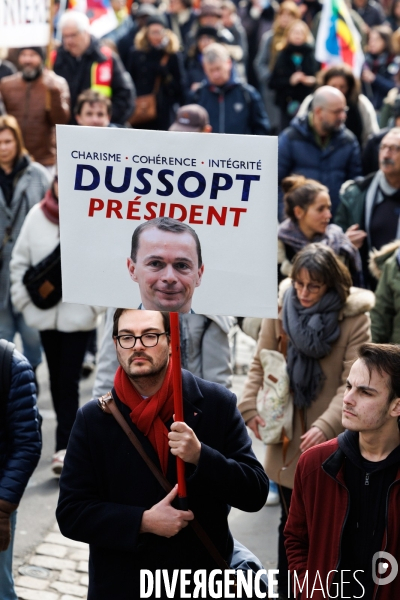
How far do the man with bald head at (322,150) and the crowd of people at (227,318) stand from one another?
0.01m

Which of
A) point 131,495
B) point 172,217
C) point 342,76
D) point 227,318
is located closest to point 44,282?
point 227,318

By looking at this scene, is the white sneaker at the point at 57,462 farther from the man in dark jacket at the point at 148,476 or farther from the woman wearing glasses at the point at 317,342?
the man in dark jacket at the point at 148,476

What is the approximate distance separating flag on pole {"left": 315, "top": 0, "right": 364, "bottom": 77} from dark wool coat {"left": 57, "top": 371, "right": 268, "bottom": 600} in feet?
26.5

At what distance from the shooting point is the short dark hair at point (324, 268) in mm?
5000

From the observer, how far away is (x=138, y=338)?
371 cm

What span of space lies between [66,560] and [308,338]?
1.91 metres

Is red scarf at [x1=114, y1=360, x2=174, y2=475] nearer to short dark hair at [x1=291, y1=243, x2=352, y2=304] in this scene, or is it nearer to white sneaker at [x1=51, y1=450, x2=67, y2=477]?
short dark hair at [x1=291, y1=243, x2=352, y2=304]

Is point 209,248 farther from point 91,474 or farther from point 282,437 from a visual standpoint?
point 282,437

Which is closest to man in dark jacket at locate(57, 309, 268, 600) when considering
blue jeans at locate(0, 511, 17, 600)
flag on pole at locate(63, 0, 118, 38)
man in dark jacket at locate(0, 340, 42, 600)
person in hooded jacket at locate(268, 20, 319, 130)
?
man in dark jacket at locate(0, 340, 42, 600)

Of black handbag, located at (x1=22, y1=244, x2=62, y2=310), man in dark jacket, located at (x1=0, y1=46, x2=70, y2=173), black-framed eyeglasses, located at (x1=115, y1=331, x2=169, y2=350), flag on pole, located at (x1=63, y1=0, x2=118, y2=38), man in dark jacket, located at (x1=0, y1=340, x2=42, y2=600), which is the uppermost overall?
flag on pole, located at (x1=63, y1=0, x2=118, y2=38)

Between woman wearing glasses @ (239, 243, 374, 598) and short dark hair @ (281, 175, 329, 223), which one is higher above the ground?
short dark hair @ (281, 175, 329, 223)

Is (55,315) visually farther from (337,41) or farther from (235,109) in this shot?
(337,41)

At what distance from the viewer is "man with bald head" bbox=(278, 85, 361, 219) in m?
8.05

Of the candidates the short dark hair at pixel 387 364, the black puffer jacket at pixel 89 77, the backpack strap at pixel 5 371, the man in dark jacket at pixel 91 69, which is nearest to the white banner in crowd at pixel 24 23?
the man in dark jacket at pixel 91 69
